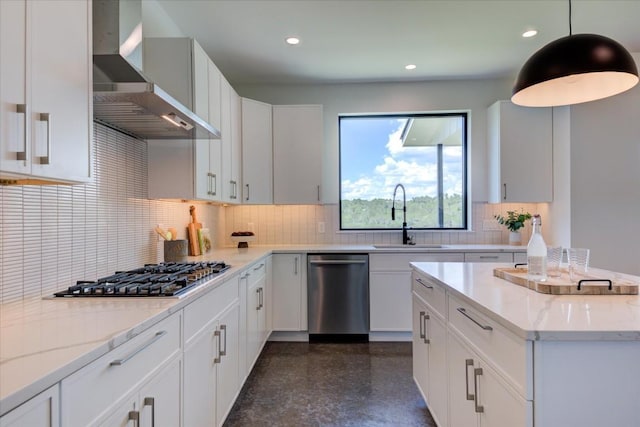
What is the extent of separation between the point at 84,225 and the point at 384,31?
2.54 m

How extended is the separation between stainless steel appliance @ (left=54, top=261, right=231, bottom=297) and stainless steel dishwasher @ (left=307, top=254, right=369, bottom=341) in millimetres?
1532

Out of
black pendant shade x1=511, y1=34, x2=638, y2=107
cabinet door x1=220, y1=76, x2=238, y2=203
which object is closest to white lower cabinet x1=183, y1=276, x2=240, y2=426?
cabinet door x1=220, y1=76, x2=238, y2=203

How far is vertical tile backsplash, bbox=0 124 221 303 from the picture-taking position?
1.35 meters

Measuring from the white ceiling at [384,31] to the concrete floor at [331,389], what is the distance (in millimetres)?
2756

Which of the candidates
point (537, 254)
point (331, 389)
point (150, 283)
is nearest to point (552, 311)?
point (537, 254)

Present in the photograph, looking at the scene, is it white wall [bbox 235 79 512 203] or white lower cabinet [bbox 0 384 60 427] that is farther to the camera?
white wall [bbox 235 79 512 203]

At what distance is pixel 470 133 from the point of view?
12.8 feet

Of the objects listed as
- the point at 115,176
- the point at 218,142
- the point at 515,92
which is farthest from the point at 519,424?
the point at 218,142

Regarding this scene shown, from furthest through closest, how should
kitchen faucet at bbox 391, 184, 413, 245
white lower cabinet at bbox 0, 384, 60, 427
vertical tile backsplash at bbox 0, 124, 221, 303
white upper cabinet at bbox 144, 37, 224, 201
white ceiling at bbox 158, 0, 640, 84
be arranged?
kitchen faucet at bbox 391, 184, 413, 245 → white ceiling at bbox 158, 0, 640, 84 → white upper cabinet at bbox 144, 37, 224, 201 → vertical tile backsplash at bbox 0, 124, 221, 303 → white lower cabinet at bbox 0, 384, 60, 427

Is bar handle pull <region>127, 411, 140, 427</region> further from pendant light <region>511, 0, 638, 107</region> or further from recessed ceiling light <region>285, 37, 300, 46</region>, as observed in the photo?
recessed ceiling light <region>285, 37, 300, 46</region>

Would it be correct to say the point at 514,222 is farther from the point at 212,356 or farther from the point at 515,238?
the point at 212,356

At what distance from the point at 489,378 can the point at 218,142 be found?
8.00 feet

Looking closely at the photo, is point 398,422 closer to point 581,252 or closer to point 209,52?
point 581,252

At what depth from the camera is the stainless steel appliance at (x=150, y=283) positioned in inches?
55.7
